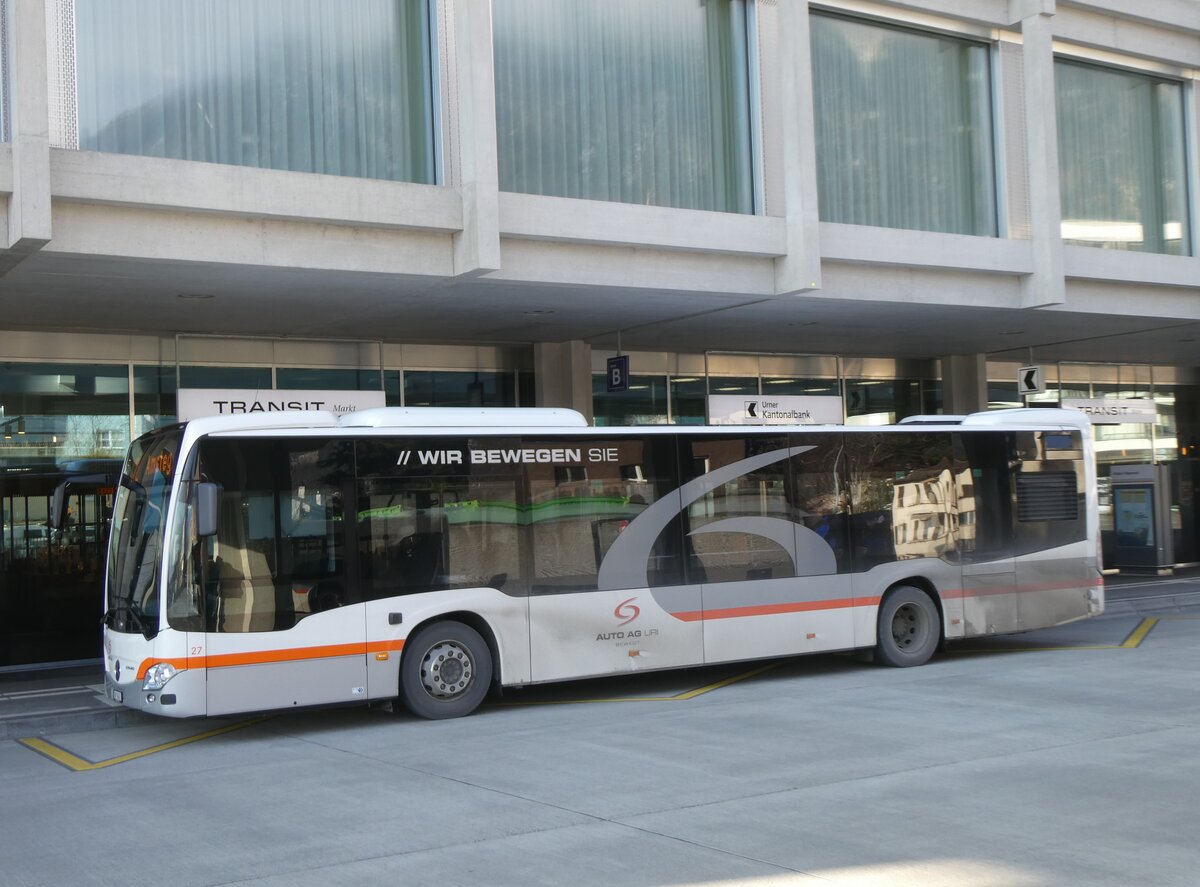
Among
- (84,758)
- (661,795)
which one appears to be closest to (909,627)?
(661,795)

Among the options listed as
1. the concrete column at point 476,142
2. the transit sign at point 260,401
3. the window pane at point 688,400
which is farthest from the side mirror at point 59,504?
the window pane at point 688,400

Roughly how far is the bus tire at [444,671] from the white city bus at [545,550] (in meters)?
0.02

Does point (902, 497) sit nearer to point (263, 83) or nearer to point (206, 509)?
point (206, 509)

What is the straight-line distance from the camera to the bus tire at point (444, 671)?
12.1 m

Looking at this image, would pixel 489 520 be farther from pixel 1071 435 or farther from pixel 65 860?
pixel 1071 435

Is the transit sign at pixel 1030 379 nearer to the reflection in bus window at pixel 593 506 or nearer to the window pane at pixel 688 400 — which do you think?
the window pane at pixel 688 400

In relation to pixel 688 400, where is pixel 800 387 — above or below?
above

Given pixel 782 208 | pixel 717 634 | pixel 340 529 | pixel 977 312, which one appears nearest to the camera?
pixel 340 529

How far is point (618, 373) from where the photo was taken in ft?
62.6

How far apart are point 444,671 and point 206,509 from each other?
2.88m

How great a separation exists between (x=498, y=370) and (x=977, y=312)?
737 centimetres

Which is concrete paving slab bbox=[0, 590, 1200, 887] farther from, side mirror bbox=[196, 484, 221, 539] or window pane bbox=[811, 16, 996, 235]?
window pane bbox=[811, 16, 996, 235]

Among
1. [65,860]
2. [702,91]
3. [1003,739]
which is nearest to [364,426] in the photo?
[65,860]

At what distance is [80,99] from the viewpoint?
493 inches
